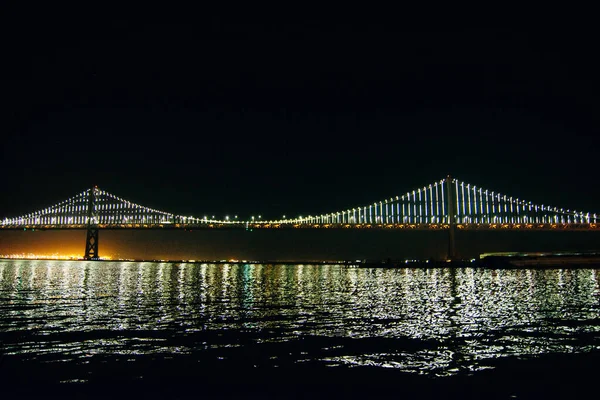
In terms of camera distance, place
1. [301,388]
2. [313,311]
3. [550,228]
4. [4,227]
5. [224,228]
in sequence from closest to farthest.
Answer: [301,388] → [313,311] → [550,228] → [224,228] → [4,227]

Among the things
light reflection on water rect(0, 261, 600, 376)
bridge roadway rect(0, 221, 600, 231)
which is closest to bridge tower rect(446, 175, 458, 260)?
bridge roadway rect(0, 221, 600, 231)

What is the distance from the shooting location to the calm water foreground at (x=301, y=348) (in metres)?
8.67

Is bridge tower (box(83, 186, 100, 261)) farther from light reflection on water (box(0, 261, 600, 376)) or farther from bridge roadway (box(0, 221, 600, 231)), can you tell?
light reflection on water (box(0, 261, 600, 376))

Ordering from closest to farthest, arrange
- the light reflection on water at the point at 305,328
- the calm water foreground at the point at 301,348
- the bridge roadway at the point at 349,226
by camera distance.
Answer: the calm water foreground at the point at 301,348, the light reflection on water at the point at 305,328, the bridge roadway at the point at 349,226

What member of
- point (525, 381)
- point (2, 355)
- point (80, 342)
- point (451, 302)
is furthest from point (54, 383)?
point (451, 302)

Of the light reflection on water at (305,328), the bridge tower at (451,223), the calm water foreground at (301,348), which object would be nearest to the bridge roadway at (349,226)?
the bridge tower at (451,223)

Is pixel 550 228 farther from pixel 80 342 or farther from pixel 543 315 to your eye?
pixel 80 342

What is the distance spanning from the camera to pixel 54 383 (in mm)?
8750

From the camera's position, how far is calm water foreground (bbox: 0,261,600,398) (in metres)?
8.67

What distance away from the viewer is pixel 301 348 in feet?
37.8

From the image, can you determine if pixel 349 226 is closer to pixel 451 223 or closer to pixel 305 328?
pixel 451 223

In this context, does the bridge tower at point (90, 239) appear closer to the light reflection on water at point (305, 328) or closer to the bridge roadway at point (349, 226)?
the bridge roadway at point (349, 226)

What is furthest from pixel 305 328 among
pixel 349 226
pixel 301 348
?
pixel 349 226

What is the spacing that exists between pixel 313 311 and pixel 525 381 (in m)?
9.77
